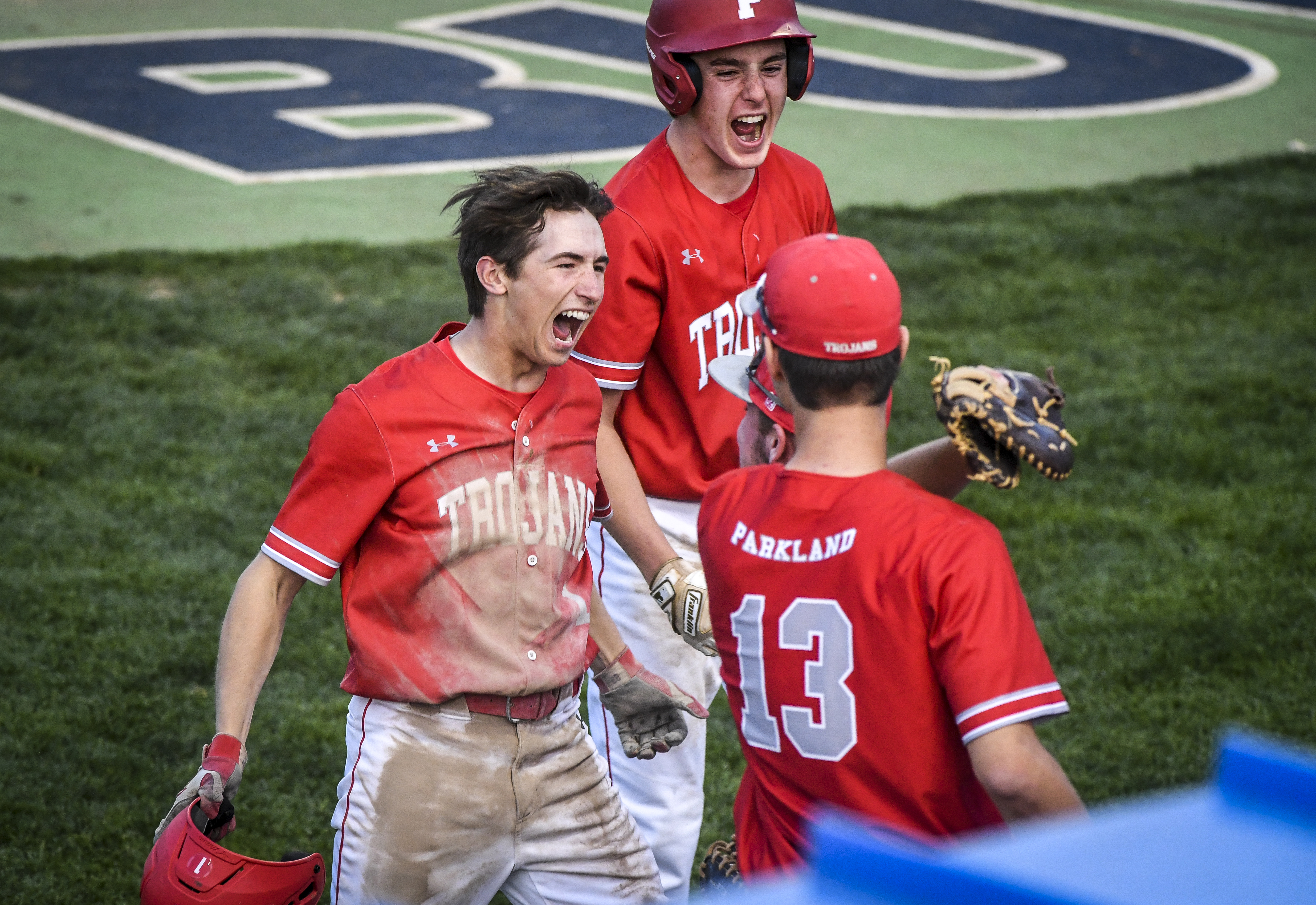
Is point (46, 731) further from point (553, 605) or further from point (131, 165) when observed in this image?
point (131, 165)

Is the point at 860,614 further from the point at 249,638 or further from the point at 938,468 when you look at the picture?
the point at 249,638

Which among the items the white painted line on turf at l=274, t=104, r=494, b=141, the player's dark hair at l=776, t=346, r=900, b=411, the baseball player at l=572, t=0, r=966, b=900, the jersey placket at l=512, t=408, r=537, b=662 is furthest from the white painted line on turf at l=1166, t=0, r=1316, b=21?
the player's dark hair at l=776, t=346, r=900, b=411

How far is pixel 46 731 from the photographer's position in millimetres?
5172

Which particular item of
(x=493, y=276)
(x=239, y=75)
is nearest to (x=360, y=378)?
(x=493, y=276)

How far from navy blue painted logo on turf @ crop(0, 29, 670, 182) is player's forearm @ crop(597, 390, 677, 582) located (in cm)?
832

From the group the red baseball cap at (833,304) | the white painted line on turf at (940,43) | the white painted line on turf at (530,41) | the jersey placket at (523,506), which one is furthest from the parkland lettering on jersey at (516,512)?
the white painted line on turf at (940,43)

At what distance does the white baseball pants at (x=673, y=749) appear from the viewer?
13.2 ft

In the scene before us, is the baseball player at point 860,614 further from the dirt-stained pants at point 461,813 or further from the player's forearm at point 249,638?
the player's forearm at point 249,638

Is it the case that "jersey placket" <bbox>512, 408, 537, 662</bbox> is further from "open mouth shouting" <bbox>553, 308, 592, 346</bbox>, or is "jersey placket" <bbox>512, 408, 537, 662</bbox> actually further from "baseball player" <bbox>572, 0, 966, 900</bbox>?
"baseball player" <bbox>572, 0, 966, 900</bbox>

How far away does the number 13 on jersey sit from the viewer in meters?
2.50

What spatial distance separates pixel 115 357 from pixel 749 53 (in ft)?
19.5

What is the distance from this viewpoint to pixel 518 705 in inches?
128

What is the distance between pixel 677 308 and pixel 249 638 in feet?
4.65

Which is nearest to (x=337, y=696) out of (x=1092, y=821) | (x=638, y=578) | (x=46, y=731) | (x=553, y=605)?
(x=46, y=731)
